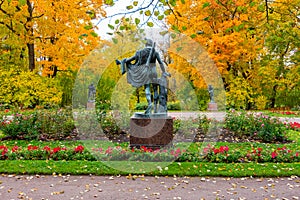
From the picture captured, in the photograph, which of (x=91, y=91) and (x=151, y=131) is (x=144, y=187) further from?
(x=91, y=91)

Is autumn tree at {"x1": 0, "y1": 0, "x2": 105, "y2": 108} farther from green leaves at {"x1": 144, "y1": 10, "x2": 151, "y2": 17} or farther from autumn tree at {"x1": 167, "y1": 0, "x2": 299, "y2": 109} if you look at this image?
green leaves at {"x1": 144, "y1": 10, "x2": 151, "y2": 17}

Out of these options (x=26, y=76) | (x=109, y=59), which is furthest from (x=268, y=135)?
(x=26, y=76)

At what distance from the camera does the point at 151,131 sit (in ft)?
26.7

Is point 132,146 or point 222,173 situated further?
point 132,146

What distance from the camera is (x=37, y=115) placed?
33.6ft

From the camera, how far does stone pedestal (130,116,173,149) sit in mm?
8133

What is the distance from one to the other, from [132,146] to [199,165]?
7.36ft

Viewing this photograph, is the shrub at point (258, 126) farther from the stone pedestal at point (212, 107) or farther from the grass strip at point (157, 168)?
the stone pedestal at point (212, 107)

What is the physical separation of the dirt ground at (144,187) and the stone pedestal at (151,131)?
6.93 feet

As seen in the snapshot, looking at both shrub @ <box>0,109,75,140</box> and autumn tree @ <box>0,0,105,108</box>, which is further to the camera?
autumn tree @ <box>0,0,105,108</box>

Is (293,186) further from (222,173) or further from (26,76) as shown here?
(26,76)

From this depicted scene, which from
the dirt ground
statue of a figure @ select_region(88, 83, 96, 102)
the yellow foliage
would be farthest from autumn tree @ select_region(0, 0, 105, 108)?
the dirt ground

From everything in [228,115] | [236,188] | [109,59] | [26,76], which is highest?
[109,59]

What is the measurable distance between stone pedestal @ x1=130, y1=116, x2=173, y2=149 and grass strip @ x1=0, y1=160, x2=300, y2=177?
1336mm
